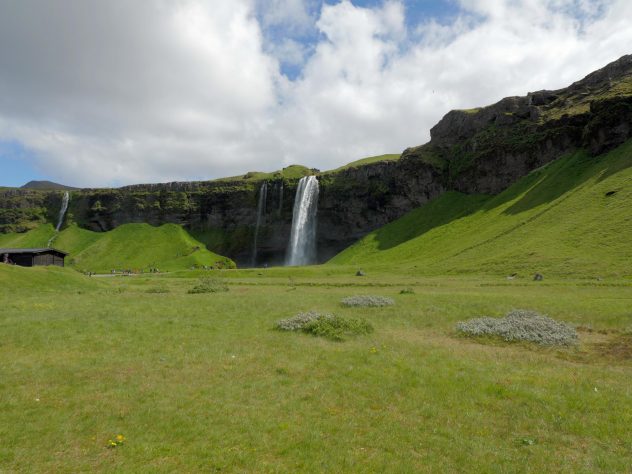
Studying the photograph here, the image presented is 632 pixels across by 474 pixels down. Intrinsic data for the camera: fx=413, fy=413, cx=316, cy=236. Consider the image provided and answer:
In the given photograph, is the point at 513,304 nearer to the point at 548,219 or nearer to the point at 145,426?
the point at 145,426

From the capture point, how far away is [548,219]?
69.4 meters

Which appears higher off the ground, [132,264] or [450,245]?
[450,245]

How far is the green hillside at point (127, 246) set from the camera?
124 meters

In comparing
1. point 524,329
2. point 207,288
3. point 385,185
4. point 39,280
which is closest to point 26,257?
point 39,280

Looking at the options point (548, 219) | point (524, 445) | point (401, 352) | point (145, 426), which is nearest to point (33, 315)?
point (145, 426)

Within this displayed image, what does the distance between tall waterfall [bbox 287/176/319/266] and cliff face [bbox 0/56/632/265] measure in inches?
108

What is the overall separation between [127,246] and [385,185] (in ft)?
288

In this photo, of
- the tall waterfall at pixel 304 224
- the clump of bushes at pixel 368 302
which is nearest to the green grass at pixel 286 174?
the tall waterfall at pixel 304 224

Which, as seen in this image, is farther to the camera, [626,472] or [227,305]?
[227,305]

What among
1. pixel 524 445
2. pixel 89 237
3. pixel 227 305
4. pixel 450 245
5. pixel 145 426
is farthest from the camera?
pixel 89 237

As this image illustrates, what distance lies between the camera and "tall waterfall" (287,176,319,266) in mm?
124062

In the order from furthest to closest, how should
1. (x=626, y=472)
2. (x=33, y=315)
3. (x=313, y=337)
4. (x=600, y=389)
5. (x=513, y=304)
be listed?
(x=513, y=304) < (x=33, y=315) < (x=313, y=337) < (x=600, y=389) < (x=626, y=472)

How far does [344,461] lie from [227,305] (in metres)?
23.2

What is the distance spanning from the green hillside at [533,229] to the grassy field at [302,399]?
3326 centimetres
